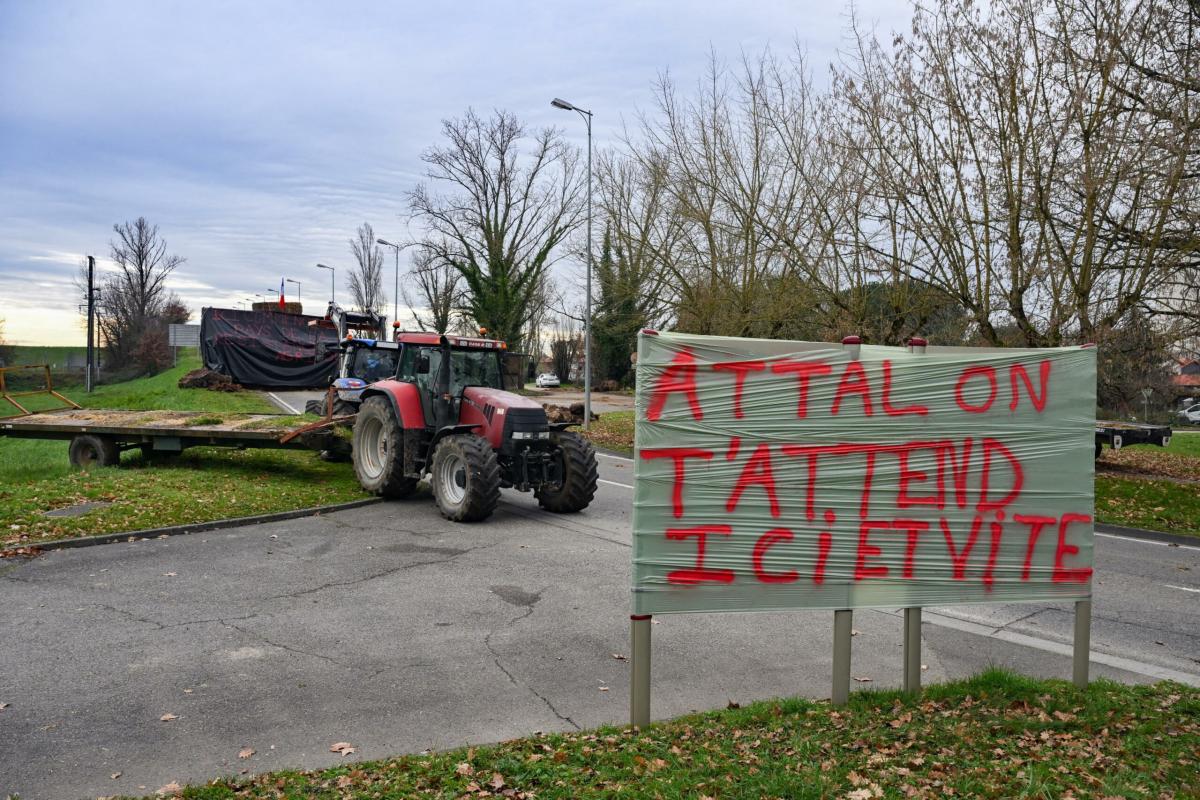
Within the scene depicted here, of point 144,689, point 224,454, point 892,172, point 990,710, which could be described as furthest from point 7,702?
A: point 892,172

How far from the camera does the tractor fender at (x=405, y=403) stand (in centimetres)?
1209

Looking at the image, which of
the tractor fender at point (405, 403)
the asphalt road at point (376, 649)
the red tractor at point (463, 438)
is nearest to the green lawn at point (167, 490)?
the asphalt road at point (376, 649)

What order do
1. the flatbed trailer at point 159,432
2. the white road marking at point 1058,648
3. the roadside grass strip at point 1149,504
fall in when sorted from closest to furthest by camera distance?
the white road marking at point 1058,648, the roadside grass strip at point 1149,504, the flatbed trailer at point 159,432

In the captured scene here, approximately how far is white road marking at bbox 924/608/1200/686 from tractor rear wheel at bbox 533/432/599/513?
524 cm

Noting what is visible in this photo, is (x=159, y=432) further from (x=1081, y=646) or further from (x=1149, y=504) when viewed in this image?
(x=1149, y=504)

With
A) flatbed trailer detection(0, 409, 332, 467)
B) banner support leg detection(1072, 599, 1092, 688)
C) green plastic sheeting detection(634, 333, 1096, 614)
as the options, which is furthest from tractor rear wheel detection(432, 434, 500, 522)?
banner support leg detection(1072, 599, 1092, 688)

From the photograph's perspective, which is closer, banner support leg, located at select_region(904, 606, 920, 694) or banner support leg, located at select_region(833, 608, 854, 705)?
banner support leg, located at select_region(833, 608, 854, 705)

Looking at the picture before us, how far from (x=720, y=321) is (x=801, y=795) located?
60.8 feet

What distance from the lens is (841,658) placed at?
4.88m

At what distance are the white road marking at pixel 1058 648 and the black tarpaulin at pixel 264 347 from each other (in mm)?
29590

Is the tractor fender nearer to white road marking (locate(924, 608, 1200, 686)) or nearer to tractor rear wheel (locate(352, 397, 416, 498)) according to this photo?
tractor rear wheel (locate(352, 397, 416, 498))

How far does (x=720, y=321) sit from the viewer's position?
853 inches

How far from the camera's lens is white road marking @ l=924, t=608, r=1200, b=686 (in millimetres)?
6039

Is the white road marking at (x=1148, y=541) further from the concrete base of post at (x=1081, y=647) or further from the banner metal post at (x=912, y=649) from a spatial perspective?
the banner metal post at (x=912, y=649)
